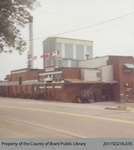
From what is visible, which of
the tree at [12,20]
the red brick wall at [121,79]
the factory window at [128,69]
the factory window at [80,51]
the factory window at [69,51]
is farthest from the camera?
the factory window at [80,51]

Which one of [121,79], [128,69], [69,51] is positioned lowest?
[121,79]

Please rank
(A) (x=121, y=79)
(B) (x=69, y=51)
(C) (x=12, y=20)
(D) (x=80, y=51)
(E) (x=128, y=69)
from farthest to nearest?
1. (D) (x=80, y=51)
2. (B) (x=69, y=51)
3. (E) (x=128, y=69)
4. (A) (x=121, y=79)
5. (C) (x=12, y=20)

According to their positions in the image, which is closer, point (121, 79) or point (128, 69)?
point (121, 79)

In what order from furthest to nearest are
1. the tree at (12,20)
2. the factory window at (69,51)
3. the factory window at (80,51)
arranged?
the factory window at (80,51)
the factory window at (69,51)
the tree at (12,20)

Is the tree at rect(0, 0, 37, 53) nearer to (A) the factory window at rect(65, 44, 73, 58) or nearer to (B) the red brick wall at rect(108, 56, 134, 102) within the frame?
(B) the red brick wall at rect(108, 56, 134, 102)

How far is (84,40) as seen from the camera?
112875mm

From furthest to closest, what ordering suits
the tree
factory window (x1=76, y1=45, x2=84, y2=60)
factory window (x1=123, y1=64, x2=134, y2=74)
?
factory window (x1=76, y1=45, x2=84, y2=60), factory window (x1=123, y1=64, x2=134, y2=74), the tree

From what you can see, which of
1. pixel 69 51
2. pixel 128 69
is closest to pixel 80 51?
pixel 69 51

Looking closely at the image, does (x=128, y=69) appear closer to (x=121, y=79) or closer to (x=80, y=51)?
(x=121, y=79)

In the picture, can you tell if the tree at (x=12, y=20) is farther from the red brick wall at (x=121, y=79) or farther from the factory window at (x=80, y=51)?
the factory window at (x=80, y=51)

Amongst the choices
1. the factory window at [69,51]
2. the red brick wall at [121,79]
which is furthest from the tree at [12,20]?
the factory window at [69,51]

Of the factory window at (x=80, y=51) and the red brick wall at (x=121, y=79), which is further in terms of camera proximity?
the factory window at (x=80, y=51)

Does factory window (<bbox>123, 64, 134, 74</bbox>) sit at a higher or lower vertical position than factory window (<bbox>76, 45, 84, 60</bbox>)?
lower

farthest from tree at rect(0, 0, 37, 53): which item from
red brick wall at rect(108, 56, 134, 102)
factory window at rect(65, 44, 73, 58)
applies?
factory window at rect(65, 44, 73, 58)
